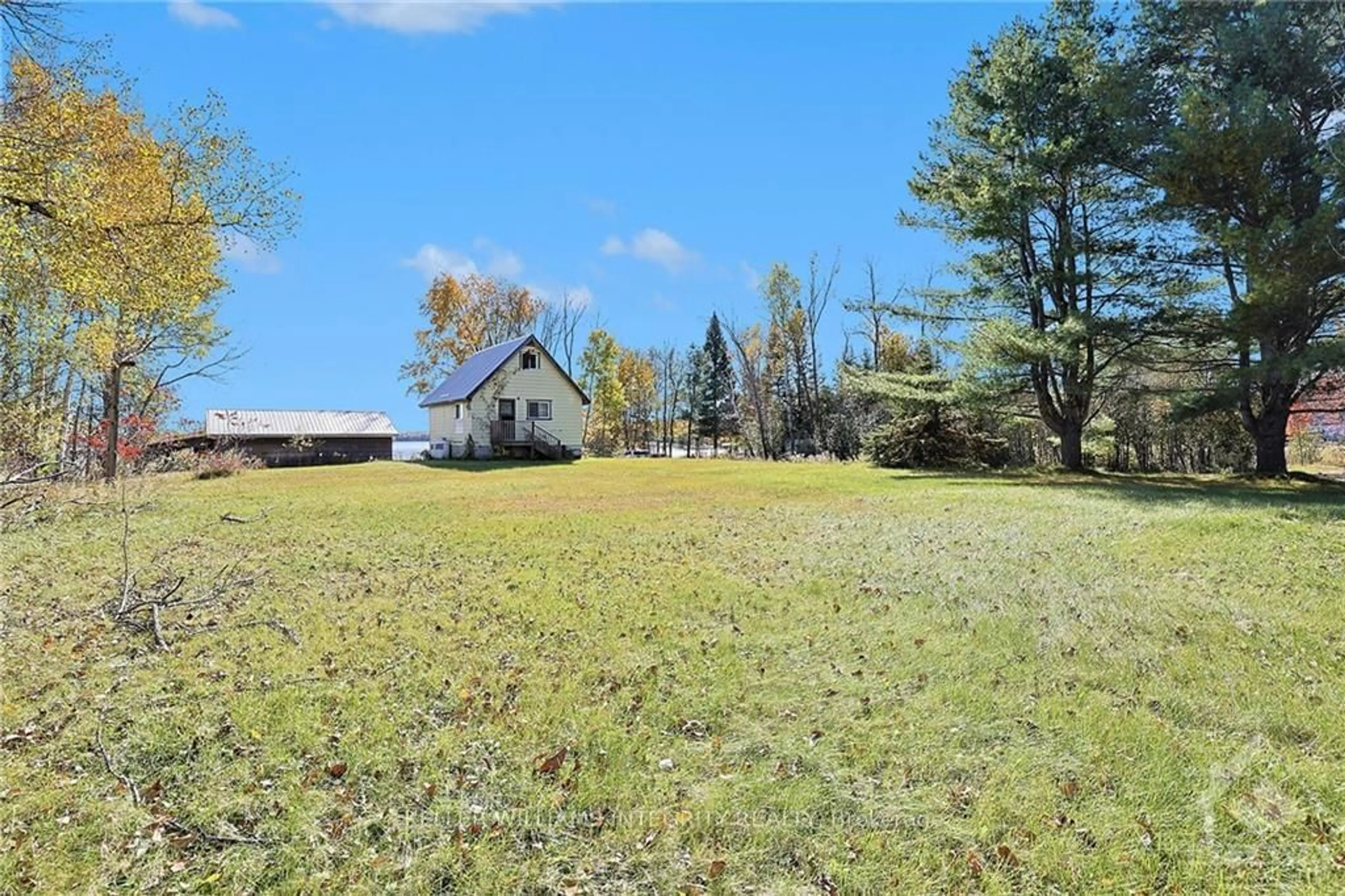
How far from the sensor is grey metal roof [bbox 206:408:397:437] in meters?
33.2

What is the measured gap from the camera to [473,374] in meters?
32.8

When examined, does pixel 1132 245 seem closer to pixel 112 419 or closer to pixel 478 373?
pixel 478 373

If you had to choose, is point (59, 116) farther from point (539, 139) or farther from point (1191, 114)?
point (1191, 114)

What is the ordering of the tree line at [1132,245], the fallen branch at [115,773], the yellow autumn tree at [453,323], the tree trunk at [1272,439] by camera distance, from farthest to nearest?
the yellow autumn tree at [453,323], the tree trunk at [1272,439], the tree line at [1132,245], the fallen branch at [115,773]

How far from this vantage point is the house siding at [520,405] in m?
30.5

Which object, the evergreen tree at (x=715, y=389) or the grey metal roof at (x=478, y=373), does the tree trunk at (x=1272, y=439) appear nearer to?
the grey metal roof at (x=478, y=373)

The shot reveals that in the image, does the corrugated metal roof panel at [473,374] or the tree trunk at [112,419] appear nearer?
the tree trunk at [112,419]

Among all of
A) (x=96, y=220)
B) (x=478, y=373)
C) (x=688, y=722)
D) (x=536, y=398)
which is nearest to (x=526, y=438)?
(x=536, y=398)

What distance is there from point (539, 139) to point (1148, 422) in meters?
22.7

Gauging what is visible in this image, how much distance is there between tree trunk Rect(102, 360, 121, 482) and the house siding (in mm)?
13372

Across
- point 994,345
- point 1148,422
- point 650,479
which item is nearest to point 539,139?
point 650,479

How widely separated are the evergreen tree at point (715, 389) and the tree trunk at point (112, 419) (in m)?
35.5

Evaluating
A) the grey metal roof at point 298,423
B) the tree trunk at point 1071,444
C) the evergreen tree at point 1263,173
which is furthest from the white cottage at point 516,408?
the evergreen tree at point 1263,173

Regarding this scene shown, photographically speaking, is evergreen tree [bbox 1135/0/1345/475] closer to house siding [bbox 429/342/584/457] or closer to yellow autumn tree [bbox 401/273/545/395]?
house siding [bbox 429/342/584/457]
